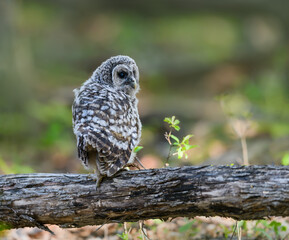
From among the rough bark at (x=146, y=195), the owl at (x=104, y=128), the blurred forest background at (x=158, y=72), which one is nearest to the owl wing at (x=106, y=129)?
the owl at (x=104, y=128)

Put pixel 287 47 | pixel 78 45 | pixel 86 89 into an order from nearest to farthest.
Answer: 1. pixel 86 89
2. pixel 287 47
3. pixel 78 45

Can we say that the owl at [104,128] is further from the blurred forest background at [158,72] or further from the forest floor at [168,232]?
the blurred forest background at [158,72]

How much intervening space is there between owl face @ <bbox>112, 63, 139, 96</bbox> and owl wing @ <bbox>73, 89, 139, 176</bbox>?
55 cm

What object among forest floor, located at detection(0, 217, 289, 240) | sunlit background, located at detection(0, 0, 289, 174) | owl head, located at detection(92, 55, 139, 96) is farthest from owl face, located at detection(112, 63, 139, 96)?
forest floor, located at detection(0, 217, 289, 240)

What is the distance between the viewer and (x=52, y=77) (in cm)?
1717

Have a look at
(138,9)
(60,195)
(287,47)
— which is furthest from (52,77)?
(60,195)

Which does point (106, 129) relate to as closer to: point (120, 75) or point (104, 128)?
point (104, 128)

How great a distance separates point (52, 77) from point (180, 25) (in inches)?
378

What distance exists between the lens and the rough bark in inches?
135

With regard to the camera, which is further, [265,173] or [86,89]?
[86,89]

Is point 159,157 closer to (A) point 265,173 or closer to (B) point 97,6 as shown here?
(A) point 265,173

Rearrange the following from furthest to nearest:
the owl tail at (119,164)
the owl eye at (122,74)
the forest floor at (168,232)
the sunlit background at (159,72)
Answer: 1. the sunlit background at (159,72)
2. the owl eye at (122,74)
3. the forest floor at (168,232)
4. the owl tail at (119,164)

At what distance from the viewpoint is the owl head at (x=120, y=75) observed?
5.11 m

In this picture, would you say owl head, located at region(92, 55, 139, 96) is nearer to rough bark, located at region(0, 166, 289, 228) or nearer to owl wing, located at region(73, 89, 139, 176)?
owl wing, located at region(73, 89, 139, 176)
